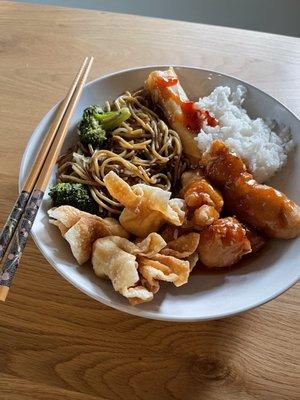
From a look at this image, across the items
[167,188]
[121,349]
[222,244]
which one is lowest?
[121,349]

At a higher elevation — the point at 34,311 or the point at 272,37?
the point at 272,37

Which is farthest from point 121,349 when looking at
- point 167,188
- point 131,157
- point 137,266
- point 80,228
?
point 131,157

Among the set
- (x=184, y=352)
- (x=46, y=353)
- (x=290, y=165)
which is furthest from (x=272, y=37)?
(x=46, y=353)

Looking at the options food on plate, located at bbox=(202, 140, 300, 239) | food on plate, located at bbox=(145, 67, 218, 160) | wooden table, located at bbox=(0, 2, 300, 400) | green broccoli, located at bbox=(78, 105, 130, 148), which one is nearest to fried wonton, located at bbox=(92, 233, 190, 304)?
wooden table, located at bbox=(0, 2, 300, 400)

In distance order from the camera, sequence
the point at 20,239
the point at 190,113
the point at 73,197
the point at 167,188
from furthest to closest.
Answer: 1. the point at 190,113
2. the point at 167,188
3. the point at 73,197
4. the point at 20,239

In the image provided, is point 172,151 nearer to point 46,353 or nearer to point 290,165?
point 290,165

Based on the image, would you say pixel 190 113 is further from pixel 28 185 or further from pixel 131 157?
pixel 28 185

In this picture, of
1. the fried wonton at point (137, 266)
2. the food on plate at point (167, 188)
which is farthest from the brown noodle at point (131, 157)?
the fried wonton at point (137, 266)
